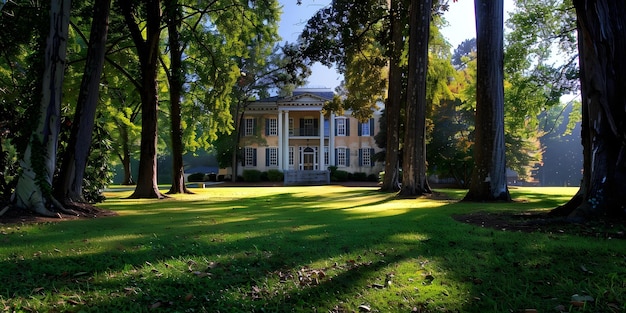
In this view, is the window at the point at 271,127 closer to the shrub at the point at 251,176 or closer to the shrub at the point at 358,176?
the shrub at the point at 251,176

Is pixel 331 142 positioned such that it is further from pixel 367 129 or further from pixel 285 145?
pixel 285 145

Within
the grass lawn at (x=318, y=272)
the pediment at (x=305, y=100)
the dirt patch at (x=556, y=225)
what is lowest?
the grass lawn at (x=318, y=272)

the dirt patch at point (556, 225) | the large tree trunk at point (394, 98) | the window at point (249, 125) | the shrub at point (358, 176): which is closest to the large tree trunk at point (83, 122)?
the dirt patch at point (556, 225)

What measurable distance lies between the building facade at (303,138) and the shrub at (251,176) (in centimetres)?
312

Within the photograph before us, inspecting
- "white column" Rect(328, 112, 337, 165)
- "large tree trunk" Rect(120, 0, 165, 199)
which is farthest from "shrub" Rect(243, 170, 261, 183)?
"large tree trunk" Rect(120, 0, 165, 199)

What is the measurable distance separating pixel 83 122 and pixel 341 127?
34059mm

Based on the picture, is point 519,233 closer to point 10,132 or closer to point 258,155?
point 10,132

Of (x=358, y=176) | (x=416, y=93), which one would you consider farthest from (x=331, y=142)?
(x=416, y=93)

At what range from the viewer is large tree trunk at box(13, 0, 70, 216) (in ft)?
28.3

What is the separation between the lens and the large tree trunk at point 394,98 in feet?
62.1

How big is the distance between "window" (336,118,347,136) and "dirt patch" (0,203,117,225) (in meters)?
34.0

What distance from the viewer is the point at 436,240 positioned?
541 cm

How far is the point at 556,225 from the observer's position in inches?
239

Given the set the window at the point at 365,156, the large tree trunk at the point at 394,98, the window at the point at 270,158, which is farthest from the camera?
the window at the point at 270,158
